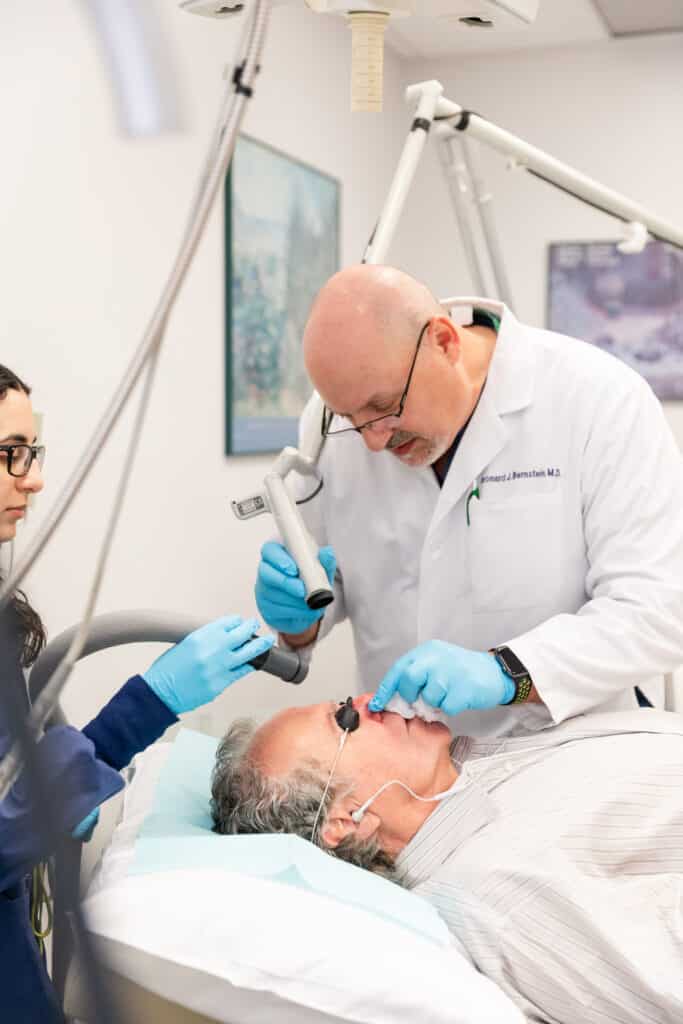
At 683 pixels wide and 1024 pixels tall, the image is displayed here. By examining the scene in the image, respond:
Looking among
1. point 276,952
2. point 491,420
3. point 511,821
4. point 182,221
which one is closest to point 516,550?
point 491,420

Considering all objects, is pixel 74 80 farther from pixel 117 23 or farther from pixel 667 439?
pixel 117 23

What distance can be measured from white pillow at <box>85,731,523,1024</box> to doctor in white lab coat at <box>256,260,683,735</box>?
37 cm

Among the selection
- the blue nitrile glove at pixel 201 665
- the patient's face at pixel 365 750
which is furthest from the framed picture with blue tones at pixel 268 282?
the blue nitrile glove at pixel 201 665

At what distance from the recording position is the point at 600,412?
1.75 meters

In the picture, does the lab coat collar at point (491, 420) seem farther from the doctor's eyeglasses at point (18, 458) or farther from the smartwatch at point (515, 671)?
the doctor's eyeglasses at point (18, 458)

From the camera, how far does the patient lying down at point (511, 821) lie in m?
1.32

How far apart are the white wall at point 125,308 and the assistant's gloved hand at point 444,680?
28.0 inches

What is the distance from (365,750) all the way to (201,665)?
0.33m

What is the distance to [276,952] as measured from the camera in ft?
3.80

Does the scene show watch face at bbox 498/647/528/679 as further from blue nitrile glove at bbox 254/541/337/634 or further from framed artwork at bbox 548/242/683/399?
framed artwork at bbox 548/242/683/399

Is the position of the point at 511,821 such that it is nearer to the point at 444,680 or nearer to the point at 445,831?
the point at 445,831

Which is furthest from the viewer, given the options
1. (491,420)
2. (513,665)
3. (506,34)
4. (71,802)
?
(506,34)

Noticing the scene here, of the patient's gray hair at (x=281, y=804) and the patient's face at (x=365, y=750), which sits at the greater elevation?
the patient's face at (x=365, y=750)

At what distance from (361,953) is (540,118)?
3.25m
